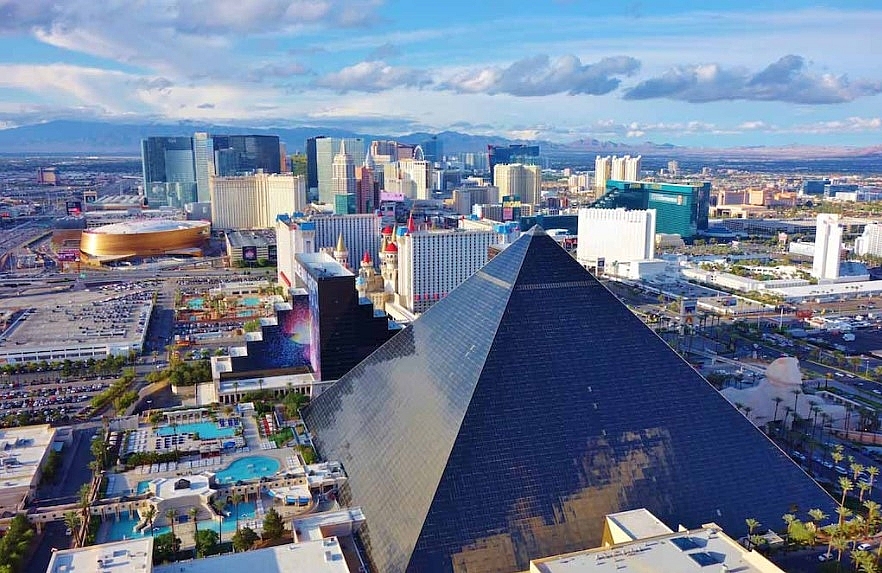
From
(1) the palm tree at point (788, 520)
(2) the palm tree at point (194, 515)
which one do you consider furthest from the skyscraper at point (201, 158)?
(1) the palm tree at point (788, 520)

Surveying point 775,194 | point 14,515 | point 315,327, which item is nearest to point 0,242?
point 315,327

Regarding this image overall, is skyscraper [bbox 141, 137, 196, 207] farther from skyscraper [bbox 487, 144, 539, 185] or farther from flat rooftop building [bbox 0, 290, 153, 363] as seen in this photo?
flat rooftop building [bbox 0, 290, 153, 363]

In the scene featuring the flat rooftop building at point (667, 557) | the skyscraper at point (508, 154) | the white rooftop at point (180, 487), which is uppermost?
the skyscraper at point (508, 154)

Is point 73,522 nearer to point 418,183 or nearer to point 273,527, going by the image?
point 273,527

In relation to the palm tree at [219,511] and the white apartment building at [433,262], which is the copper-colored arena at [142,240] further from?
the palm tree at [219,511]

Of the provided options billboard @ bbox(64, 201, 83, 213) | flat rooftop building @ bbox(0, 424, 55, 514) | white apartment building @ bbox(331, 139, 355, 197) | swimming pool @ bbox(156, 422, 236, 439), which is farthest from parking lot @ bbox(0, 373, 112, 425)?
billboard @ bbox(64, 201, 83, 213)

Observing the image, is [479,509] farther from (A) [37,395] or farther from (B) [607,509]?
(A) [37,395]

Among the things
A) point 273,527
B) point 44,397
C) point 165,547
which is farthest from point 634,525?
point 44,397
